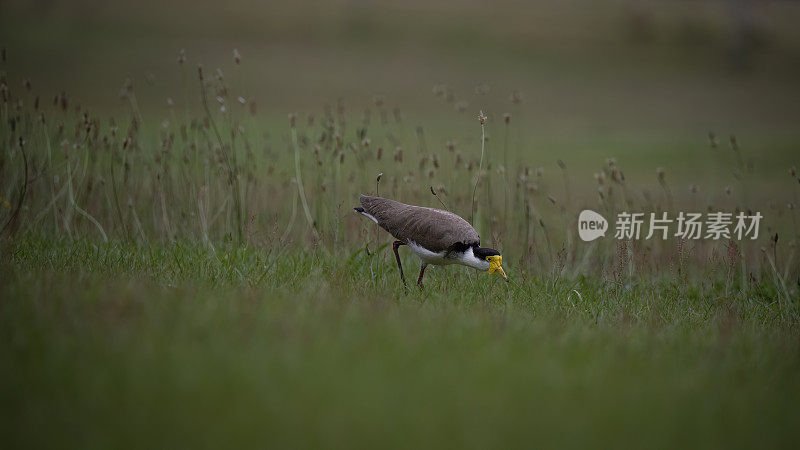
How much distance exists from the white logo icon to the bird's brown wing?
236 cm

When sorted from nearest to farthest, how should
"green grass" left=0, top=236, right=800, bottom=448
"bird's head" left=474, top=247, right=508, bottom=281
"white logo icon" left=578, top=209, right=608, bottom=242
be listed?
"green grass" left=0, top=236, right=800, bottom=448 < "bird's head" left=474, top=247, right=508, bottom=281 < "white logo icon" left=578, top=209, right=608, bottom=242

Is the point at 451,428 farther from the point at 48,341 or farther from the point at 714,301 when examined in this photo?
the point at 714,301

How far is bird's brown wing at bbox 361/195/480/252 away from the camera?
5.52 metres

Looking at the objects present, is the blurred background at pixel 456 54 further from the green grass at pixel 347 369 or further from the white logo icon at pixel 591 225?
the green grass at pixel 347 369

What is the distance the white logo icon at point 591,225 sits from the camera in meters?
7.70

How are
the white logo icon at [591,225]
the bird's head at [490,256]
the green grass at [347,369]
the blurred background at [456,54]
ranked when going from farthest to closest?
1. the blurred background at [456,54]
2. the white logo icon at [591,225]
3. the bird's head at [490,256]
4. the green grass at [347,369]

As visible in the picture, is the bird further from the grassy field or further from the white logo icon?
the white logo icon

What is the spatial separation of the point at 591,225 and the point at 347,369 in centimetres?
501

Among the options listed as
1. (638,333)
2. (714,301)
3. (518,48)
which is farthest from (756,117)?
(638,333)

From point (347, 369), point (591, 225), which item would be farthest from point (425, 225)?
point (591, 225)

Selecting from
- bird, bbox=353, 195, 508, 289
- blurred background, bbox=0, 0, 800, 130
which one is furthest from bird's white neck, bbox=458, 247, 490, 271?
blurred background, bbox=0, 0, 800, 130

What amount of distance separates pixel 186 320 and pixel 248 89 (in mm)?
22242

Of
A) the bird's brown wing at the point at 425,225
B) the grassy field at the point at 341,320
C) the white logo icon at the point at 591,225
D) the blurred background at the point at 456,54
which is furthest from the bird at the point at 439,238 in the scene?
the blurred background at the point at 456,54

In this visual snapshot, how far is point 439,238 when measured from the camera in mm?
5539
